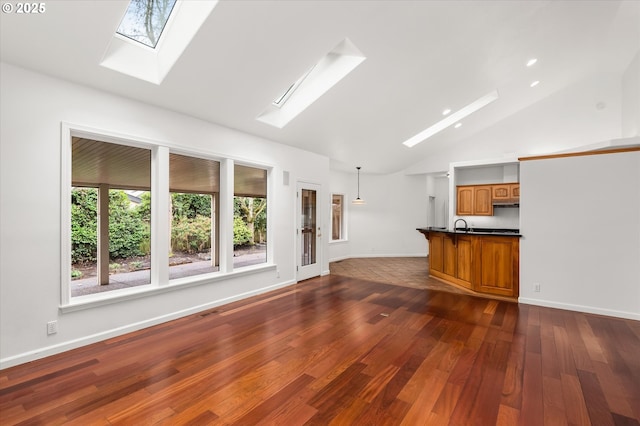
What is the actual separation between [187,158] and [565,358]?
535 centimetres

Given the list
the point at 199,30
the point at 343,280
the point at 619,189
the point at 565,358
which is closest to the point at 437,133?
the point at 619,189

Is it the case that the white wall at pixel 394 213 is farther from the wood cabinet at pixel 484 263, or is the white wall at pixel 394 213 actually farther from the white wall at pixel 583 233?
the white wall at pixel 583 233

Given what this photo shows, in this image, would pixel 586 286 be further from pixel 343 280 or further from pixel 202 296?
pixel 202 296

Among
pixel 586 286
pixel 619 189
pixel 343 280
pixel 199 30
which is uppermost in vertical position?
pixel 199 30

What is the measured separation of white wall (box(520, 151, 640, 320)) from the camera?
3.97m

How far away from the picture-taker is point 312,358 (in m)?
2.78

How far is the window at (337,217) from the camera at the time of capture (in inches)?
363

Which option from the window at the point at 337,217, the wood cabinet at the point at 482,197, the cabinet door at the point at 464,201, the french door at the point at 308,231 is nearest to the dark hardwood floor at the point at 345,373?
the french door at the point at 308,231

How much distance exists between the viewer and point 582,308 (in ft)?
13.8

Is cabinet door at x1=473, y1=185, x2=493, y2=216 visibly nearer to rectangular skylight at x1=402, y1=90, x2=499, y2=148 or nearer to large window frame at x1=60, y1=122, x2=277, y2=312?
rectangular skylight at x1=402, y1=90, x2=499, y2=148

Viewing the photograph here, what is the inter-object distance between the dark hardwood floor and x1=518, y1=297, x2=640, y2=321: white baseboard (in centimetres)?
21

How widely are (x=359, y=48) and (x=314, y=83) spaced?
1.02 m

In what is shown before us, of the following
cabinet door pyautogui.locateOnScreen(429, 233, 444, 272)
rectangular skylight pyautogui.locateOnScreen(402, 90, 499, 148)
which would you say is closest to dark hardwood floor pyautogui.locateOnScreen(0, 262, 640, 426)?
cabinet door pyautogui.locateOnScreen(429, 233, 444, 272)

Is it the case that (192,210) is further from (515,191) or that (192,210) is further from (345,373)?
(515,191)
